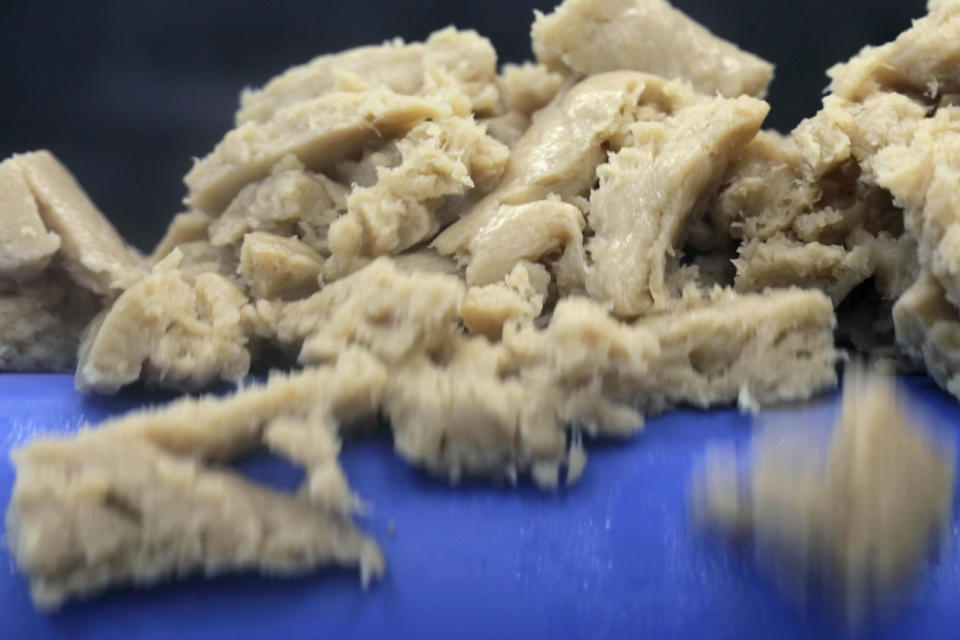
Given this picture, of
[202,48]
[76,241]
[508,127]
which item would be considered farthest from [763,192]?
[202,48]

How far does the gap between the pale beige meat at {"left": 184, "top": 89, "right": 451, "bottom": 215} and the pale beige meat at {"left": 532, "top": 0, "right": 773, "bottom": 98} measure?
0.78ft

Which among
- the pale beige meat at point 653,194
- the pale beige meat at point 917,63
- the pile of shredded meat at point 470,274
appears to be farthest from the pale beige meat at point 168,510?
the pale beige meat at point 917,63

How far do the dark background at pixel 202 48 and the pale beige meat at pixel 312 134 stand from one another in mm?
1122

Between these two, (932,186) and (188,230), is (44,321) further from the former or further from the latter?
(932,186)

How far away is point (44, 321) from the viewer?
118 centimetres

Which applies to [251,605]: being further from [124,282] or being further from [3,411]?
[124,282]

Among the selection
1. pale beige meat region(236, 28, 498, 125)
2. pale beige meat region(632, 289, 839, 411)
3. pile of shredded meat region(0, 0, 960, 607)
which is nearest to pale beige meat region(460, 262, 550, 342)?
pile of shredded meat region(0, 0, 960, 607)

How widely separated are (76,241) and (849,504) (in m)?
0.95

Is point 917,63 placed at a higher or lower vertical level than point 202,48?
lower

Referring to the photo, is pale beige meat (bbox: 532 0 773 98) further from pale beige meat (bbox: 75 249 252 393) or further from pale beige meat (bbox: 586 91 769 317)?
pale beige meat (bbox: 75 249 252 393)

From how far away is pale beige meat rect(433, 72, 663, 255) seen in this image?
1.05m

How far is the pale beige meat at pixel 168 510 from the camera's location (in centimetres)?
74

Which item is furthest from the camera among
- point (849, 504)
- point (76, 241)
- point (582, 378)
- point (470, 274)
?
point (76, 241)

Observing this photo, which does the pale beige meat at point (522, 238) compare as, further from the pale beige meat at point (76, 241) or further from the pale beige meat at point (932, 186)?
the pale beige meat at point (76, 241)
